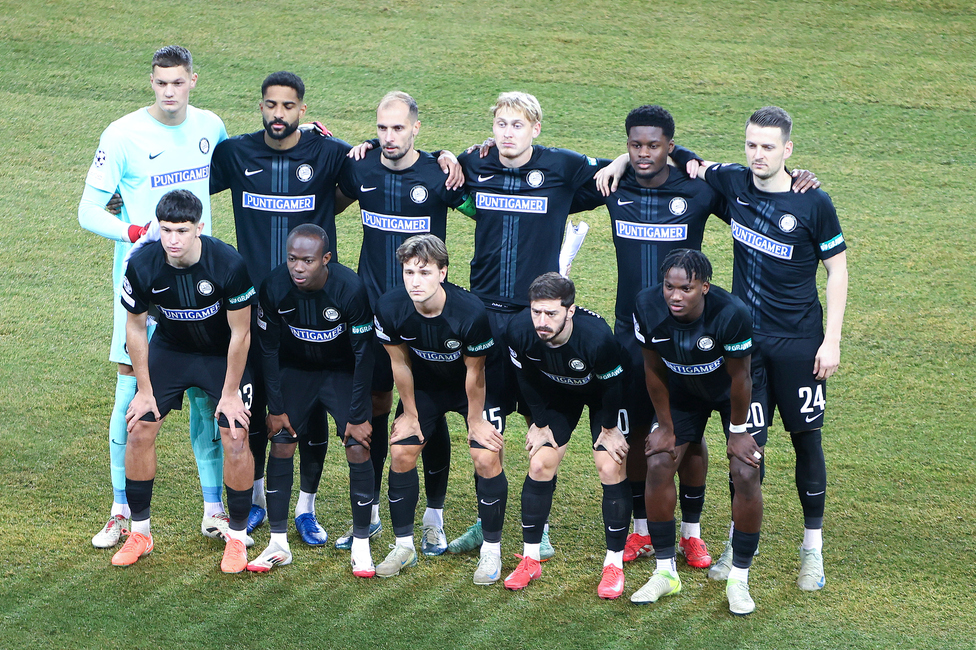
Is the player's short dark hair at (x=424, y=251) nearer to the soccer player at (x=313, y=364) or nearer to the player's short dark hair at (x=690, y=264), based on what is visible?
the soccer player at (x=313, y=364)

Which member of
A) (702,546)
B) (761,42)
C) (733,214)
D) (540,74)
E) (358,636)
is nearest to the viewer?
(358,636)

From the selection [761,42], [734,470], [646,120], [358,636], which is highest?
[761,42]

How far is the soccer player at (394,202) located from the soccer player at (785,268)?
5.15ft

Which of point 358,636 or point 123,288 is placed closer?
point 358,636

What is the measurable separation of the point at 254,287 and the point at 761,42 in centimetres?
1090

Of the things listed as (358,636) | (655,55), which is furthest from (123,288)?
(655,55)

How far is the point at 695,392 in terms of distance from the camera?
556cm

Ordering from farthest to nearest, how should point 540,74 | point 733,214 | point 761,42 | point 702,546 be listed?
point 761,42 < point 540,74 < point 702,546 < point 733,214

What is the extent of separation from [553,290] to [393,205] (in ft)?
3.95

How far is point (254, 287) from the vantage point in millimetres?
5941

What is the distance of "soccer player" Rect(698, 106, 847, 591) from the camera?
5445mm

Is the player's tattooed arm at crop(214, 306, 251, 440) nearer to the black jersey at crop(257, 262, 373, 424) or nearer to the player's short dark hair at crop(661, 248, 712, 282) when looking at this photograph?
the black jersey at crop(257, 262, 373, 424)

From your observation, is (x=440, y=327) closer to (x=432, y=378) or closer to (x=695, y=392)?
(x=432, y=378)

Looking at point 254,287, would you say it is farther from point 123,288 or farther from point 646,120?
point 646,120
